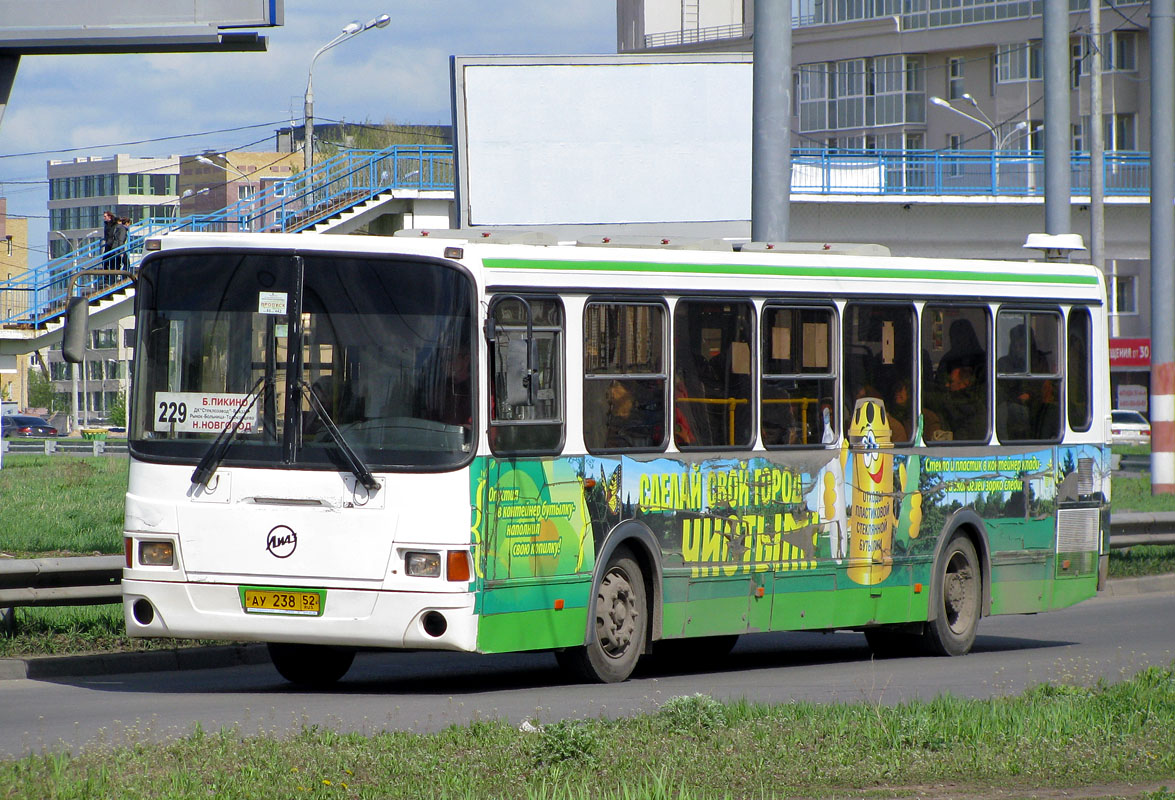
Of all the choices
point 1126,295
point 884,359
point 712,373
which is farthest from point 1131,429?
point 712,373

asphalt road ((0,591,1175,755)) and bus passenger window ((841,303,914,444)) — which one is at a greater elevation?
bus passenger window ((841,303,914,444))

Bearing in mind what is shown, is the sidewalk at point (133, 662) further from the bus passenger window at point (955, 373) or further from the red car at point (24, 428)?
the red car at point (24, 428)

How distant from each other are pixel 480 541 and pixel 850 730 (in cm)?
285

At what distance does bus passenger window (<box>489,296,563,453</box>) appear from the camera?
1059 centimetres

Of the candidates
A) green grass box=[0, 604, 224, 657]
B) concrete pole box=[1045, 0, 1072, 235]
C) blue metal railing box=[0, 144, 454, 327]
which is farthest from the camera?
blue metal railing box=[0, 144, 454, 327]

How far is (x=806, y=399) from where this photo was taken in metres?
12.8

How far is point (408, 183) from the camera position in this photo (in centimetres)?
3597

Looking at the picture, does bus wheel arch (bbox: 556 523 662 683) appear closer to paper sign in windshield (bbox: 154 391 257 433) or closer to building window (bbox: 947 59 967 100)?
paper sign in windshield (bbox: 154 391 257 433)

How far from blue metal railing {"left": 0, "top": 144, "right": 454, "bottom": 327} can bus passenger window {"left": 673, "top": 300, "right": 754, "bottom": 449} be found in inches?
901

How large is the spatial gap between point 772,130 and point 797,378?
375 centimetres

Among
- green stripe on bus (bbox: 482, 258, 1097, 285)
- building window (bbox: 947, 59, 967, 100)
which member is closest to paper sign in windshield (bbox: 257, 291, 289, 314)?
green stripe on bus (bbox: 482, 258, 1097, 285)

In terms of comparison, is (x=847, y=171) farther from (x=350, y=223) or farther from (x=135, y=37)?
(x=135, y=37)

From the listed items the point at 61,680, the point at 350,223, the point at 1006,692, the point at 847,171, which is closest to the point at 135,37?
the point at 61,680

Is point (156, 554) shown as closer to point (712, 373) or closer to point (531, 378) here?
point (531, 378)
